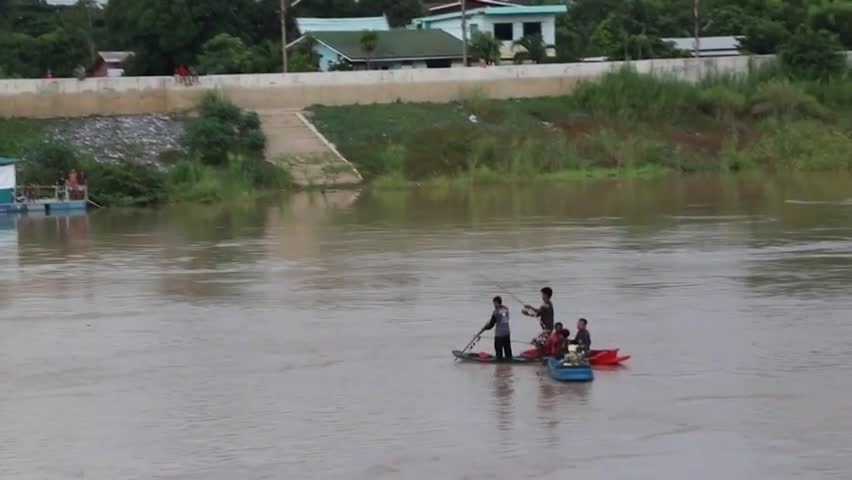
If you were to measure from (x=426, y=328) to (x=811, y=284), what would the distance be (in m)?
6.86

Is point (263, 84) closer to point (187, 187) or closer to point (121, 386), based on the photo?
point (187, 187)

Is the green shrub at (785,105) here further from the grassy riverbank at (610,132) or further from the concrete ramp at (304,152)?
the concrete ramp at (304,152)

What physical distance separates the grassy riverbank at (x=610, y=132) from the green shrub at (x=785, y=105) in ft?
0.12

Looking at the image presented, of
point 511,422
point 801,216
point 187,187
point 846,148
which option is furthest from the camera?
point 846,148

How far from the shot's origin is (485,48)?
2670 inches

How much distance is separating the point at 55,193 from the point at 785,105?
2697 centimetres

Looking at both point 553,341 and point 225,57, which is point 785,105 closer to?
point 225,57

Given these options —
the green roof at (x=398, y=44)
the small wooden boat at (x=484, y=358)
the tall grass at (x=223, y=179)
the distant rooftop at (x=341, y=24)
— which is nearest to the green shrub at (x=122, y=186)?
the tall grass at (x=223, y=179)

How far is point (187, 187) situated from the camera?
159 feet

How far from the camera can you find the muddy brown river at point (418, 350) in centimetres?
1566

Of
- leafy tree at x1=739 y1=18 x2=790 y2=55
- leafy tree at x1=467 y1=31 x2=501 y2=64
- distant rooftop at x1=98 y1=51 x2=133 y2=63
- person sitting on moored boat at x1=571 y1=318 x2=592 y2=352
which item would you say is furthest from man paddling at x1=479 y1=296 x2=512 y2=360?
distant rooftop at x1=98 y1=51 x2=133 y2=63

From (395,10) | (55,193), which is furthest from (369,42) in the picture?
(55,193)

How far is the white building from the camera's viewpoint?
74.7 metres

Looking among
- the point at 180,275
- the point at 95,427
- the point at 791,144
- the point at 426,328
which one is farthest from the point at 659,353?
the point at 791,144
